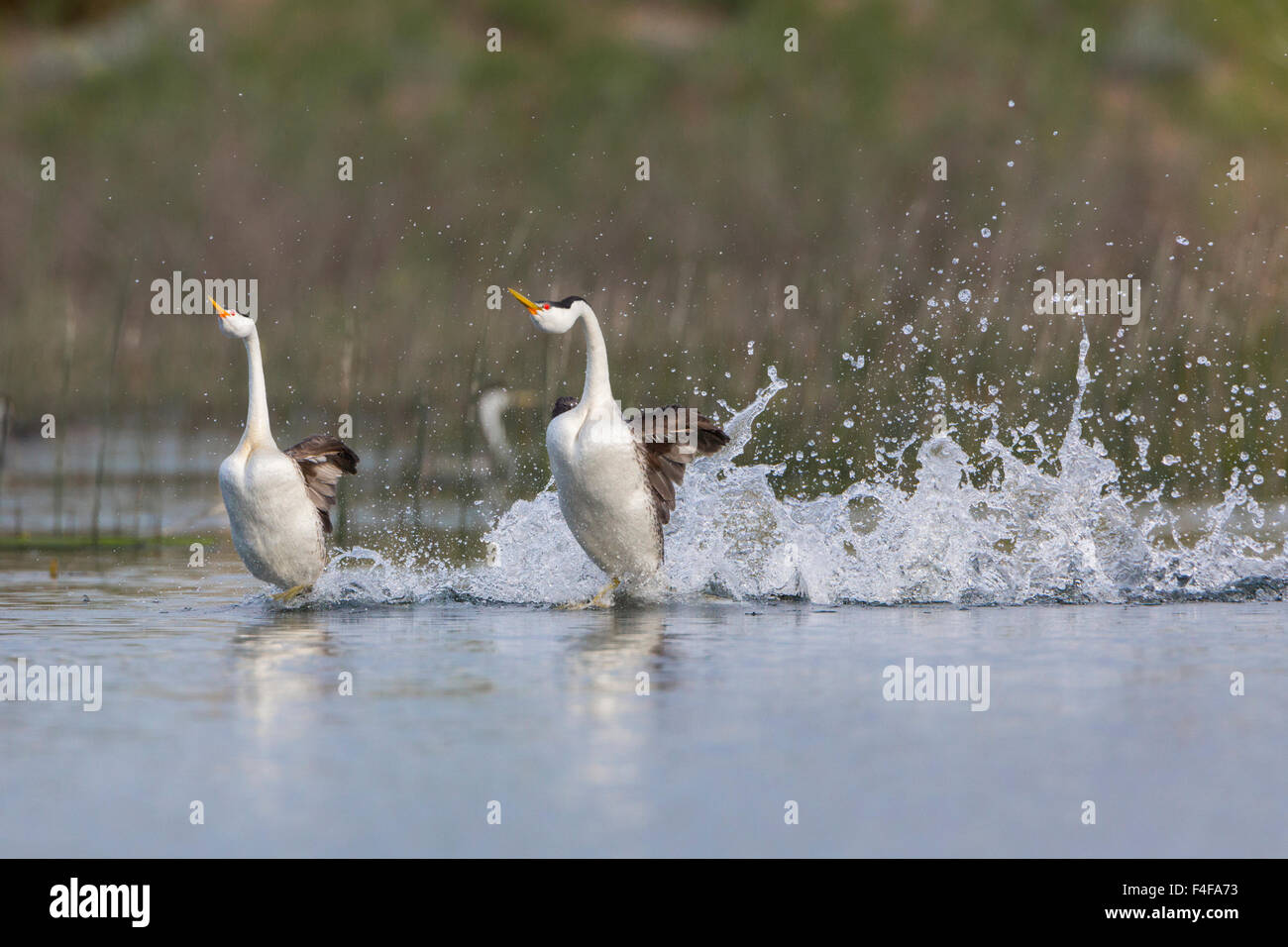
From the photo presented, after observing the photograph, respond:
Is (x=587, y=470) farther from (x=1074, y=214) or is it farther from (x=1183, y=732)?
(x=1074, y=214)

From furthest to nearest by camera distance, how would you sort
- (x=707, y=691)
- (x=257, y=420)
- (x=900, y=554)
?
1. (x=900, y=554)
2. (x=257, y=420)
3. (x=707, y=691)

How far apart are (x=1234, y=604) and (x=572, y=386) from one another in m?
7.23

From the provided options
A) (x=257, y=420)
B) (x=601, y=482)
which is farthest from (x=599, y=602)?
(x=257, y=420)

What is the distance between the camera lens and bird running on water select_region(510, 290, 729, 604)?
11.5 metres

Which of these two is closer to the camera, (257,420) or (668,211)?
(257,420)

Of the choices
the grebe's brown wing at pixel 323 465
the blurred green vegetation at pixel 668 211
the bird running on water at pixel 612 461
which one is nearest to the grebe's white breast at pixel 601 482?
the bird running on water at pixel 612 461

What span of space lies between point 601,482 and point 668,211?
1417 cm

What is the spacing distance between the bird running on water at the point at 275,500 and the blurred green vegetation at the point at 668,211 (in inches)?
120

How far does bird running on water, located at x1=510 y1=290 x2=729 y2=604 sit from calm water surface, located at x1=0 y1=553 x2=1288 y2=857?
715mm

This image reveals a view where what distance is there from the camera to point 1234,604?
37.7ft

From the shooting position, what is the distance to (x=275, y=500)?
11484 millimetres

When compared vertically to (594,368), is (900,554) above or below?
below

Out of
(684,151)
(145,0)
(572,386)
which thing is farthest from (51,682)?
(145,0)

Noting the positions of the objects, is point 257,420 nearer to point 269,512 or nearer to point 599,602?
point 269,512
